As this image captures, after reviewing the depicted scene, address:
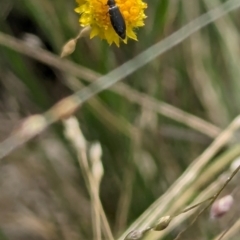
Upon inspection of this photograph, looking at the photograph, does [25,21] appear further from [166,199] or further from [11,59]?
[166,199]

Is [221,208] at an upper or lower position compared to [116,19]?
lower

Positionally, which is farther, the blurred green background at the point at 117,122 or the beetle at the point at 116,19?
the blurred green background at the point at 117,122

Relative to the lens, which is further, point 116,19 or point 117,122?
point 117,122

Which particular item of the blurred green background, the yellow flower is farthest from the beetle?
the blurred green background

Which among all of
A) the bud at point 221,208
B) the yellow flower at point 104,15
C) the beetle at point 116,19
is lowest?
the bud at point 221,208

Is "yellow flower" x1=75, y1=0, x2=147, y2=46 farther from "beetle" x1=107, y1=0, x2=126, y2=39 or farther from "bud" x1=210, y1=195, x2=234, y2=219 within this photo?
"bud" x1=210, y1=195, x2=234, y2=219

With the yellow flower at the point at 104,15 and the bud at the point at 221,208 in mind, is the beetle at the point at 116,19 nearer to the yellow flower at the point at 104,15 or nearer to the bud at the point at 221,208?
the yellow flower at the point at 104,15

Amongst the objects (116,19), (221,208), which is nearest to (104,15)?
(116,19)

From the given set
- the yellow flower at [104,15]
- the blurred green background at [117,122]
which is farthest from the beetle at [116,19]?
the blurred green background at [117,122]

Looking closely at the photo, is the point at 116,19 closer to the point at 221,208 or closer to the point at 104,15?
the point at 104,15
